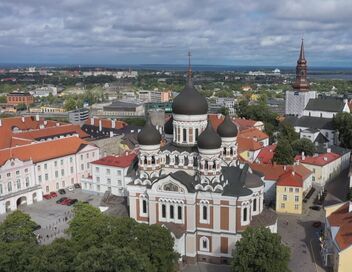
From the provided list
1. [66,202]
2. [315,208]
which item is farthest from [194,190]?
[66,202]

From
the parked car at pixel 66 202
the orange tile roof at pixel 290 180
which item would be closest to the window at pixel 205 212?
the orange tile roof at pixel 290 180

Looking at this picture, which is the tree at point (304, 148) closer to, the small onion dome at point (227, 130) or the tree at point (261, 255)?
the small onion dome at point (227, 130)

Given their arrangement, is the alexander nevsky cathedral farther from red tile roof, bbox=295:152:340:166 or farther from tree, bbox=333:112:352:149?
tree, bbox=333:112:352:149

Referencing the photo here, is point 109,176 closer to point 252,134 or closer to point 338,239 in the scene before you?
point 252,134

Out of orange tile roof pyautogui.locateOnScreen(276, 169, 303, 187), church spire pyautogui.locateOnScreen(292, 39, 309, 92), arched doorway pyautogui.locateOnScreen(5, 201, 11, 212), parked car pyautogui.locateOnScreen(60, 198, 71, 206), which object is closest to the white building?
parked car pyautogui.locateOnScreen(60, 198, 71, 206)

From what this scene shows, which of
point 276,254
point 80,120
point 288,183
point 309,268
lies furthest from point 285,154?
point 80,120

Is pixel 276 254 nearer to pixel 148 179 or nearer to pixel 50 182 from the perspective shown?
pixel 148 179

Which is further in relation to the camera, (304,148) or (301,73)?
(301,73)
